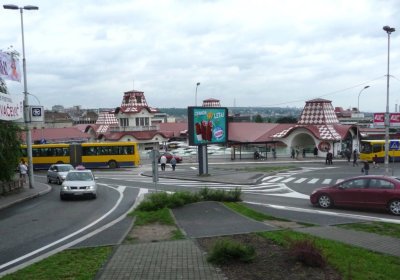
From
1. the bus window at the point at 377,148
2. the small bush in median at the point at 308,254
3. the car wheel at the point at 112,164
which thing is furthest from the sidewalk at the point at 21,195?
the bus window at the point at 377,148

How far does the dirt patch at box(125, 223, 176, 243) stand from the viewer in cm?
1094

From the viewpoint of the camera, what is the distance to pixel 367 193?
56.1 ft

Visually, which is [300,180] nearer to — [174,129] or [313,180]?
[313,180]

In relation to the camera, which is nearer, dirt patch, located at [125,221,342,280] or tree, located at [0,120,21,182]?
dirt patch, located at [125,221,342,280]

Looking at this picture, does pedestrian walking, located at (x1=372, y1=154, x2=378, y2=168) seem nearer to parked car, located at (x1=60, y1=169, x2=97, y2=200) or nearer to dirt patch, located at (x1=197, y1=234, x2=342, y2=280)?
parked car, located at (x1=60, y1=169, x2=97, y2=200)

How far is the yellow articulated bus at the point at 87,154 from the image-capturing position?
153 feet

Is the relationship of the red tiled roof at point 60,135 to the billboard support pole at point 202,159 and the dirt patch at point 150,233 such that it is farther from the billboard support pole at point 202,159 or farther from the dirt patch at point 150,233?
the dirt patch at point 150,233

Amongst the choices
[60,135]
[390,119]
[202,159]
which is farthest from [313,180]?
[60,135]

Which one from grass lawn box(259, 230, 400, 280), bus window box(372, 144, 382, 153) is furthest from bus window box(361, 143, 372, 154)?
grass lawn box(259, 230, 400, 280)

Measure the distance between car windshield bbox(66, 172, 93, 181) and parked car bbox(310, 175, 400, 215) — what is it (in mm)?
11743

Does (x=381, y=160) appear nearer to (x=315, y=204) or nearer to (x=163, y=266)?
(x=315, y=204)

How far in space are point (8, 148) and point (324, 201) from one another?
16.3 metres

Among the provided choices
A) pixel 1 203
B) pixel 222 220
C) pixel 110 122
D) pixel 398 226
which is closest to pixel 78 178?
pixel 1 203

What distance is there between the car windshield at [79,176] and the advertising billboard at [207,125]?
1135cm
